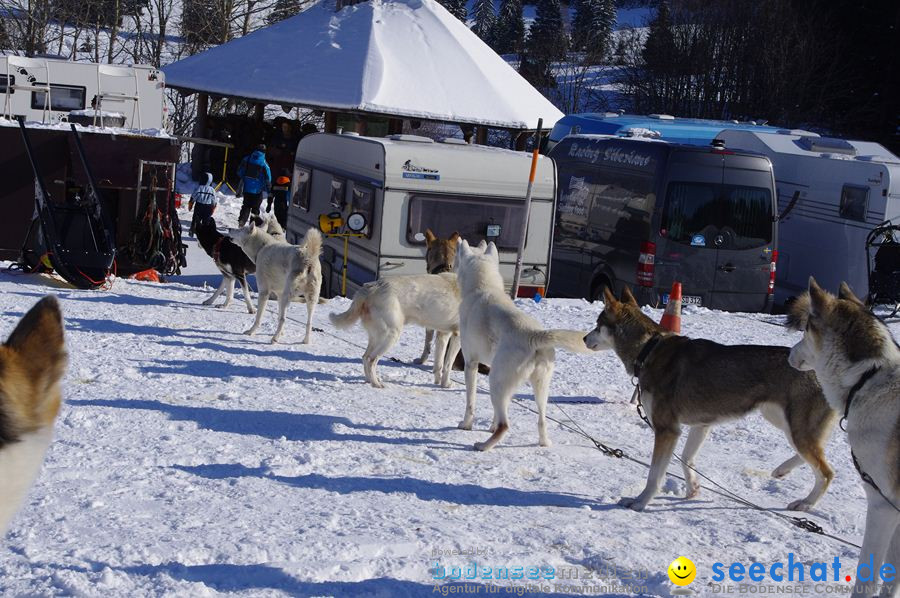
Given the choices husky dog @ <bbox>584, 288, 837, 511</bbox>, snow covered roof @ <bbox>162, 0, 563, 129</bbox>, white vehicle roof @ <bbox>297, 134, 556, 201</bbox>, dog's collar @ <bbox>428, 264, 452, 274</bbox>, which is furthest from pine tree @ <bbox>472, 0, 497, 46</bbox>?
husky dog @ <bbox>584, 288, 837, 511</bbox>

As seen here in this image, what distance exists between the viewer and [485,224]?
1164 cm

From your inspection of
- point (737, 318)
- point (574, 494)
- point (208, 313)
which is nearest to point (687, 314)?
point (737, 318)

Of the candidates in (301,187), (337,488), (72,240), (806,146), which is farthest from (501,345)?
(806,146)

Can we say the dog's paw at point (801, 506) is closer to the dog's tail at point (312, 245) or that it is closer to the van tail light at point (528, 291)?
the dog's tail at point (312, 245)

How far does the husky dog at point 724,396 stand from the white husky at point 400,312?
8.54 ft

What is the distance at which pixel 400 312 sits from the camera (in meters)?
7.63

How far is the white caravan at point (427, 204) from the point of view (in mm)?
11203

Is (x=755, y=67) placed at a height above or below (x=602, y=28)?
below

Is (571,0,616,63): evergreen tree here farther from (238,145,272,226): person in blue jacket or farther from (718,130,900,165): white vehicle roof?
(238,145,272,226): person in blue jacket

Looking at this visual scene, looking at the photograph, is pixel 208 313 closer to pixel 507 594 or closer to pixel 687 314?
pixel 687 314

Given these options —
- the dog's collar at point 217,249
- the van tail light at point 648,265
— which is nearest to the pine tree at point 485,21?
the van tail light at point 648,265

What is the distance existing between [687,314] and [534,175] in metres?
2.63

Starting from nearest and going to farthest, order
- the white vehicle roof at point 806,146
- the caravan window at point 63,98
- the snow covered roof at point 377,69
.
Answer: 1. the white vehicle roof at point 806,146
2. the caravan window at point 63,98
3. the snow covered roof at point 377,69

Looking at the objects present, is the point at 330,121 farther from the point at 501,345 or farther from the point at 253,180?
the point at 501,345
